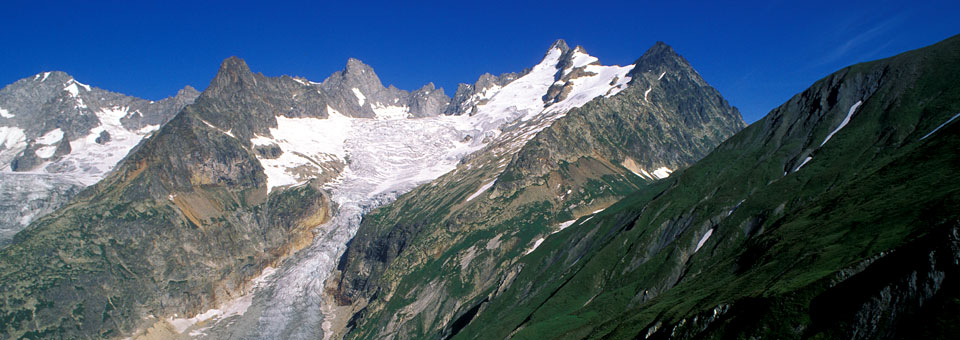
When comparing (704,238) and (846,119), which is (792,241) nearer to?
(704,238)

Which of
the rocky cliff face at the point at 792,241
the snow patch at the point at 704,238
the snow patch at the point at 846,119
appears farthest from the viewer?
the snow patch at the point at 846,119

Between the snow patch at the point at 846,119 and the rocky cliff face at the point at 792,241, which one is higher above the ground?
the snow patch at the point at 846,119

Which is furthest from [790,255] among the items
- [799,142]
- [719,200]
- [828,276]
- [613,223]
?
[613,223]

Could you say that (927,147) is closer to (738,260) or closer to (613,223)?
(738,260)

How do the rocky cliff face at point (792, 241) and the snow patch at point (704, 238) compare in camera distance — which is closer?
the rocky cliff face at point (792, 241)

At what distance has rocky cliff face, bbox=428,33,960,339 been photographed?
4559 centimetres

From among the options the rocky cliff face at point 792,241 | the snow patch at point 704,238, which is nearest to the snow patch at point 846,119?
the rocky cliff face at point 792,241

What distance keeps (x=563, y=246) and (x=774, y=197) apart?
77055mm

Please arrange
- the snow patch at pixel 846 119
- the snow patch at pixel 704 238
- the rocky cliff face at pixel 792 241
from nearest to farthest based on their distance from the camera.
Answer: the rocky cliff face at pixel 792 241
the snow patch at pixel 704 238
the snow patch at pixel 846 119

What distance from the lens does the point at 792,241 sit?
254 feet

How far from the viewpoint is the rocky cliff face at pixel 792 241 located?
150ft

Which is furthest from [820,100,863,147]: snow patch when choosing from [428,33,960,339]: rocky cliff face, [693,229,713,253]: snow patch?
[693,229,713,253]: snow patch

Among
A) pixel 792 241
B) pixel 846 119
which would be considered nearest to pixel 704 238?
pixel 792 241

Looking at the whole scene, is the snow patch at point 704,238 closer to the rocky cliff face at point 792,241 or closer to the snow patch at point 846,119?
the rocky cliff face at point 792,241
